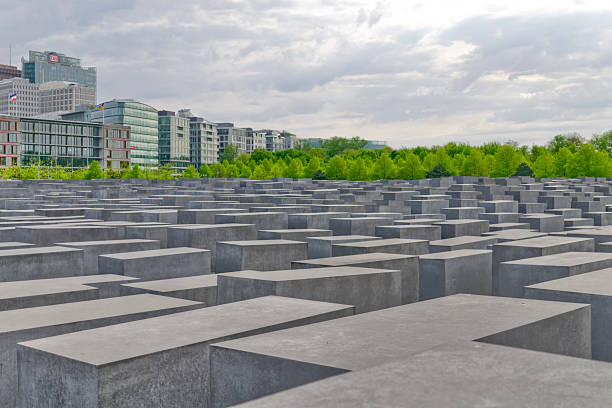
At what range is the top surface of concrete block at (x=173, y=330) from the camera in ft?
14.2

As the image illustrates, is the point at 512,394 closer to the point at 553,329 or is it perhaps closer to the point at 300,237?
the point at 553,329

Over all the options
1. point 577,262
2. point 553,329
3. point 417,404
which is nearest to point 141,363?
point 417,404

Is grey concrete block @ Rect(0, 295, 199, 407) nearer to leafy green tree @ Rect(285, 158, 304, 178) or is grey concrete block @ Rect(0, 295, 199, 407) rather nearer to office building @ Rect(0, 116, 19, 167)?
leafy green tree @ Rect(285, 158, 304, 178)

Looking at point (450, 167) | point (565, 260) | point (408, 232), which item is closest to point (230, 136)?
point (450, 167)

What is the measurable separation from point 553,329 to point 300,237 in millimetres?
8489

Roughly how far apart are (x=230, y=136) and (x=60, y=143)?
6957 centimetres

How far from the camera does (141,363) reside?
4.24 meters

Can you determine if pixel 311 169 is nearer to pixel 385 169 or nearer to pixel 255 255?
pixel 385 169

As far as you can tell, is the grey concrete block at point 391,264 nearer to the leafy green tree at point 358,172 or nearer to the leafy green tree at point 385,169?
the leafy green tree at point 385,169

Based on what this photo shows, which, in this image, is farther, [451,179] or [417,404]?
[451,179]

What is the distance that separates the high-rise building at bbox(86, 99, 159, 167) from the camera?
134875 millimetres

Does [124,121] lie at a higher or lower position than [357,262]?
higher

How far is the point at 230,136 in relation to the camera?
7397 inches

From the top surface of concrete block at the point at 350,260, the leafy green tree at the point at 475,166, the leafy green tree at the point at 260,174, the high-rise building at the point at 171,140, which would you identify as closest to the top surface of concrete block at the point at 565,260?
the top surface of concrete block at the point at 350,260
